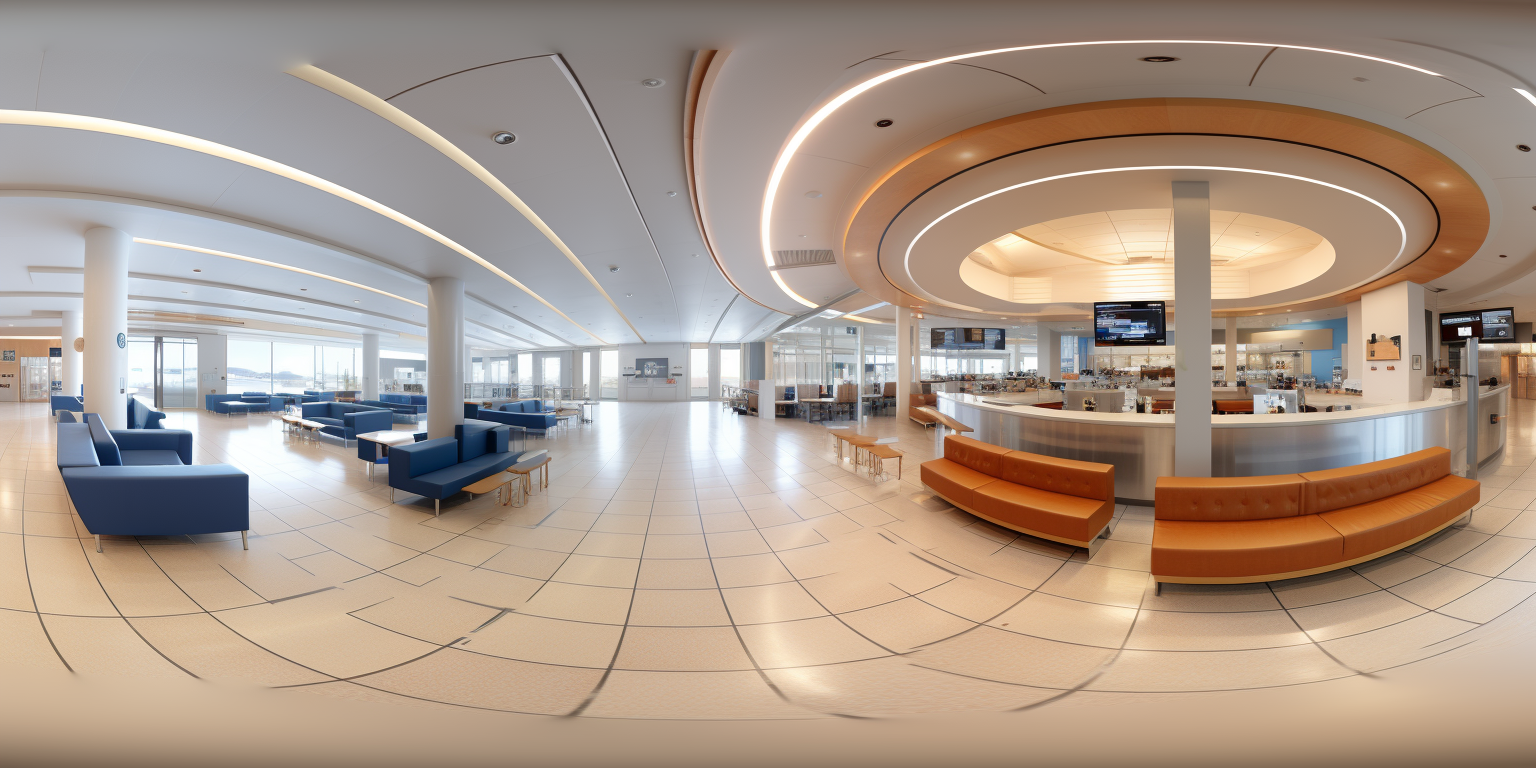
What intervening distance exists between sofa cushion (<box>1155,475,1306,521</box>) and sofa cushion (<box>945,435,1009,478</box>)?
124cm

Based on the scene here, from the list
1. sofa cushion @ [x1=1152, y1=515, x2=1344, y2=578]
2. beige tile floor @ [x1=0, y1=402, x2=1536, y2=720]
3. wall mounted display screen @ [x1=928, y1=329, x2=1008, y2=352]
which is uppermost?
wall mounted display screen @ [x1=928, y1=329, x2=1008, y2=352]

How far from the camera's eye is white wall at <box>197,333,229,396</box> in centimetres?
1530

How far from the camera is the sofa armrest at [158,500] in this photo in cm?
331

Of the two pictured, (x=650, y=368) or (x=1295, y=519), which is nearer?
(x=1295, y=519)

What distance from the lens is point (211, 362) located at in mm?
15484

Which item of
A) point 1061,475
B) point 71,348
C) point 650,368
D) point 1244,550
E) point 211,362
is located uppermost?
point 71,348

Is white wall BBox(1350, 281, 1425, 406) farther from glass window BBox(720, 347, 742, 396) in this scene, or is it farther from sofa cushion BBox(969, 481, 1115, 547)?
glass window BBox(720, 347, 742, 396)

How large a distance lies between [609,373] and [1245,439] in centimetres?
2199

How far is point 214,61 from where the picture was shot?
2625mm

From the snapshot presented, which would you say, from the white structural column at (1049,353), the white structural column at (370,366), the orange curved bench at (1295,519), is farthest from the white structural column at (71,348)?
the white structural column at (1049,353)

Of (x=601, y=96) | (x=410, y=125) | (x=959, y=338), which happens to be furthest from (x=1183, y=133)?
(x=959, y=338)

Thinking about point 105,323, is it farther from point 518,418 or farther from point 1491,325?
point 1491,325

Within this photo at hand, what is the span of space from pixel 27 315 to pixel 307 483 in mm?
14416

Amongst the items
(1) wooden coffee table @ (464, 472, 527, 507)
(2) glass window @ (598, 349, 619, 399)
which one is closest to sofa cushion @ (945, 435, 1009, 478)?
(1) wooden coffee table @ (464, 472, 527, 507)
